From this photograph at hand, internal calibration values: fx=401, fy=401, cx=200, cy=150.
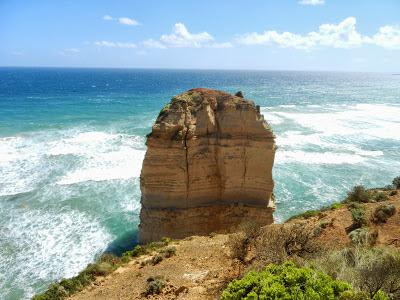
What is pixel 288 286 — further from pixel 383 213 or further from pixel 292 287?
pixel 383 213

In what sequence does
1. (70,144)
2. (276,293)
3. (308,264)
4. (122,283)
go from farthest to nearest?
(70,144) → (122,283) → (308,264) → (276,293)

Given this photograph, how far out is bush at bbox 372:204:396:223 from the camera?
1534 centimetres

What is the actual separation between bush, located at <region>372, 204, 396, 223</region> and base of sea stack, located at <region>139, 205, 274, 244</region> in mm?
5471

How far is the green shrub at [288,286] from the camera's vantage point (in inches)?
305

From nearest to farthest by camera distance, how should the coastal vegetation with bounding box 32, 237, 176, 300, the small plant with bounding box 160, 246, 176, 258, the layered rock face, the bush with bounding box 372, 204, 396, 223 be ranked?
1. the coastal vegetation with bounding box 32, 237, 176, 300
2. the small plant with bounding box 160, 246, 176, 258
3. the bush with bounding box 372, 204, 396, 223
4. the layered rock face

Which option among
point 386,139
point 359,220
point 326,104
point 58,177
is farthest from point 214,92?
point 326,104

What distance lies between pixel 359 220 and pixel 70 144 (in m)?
31.0

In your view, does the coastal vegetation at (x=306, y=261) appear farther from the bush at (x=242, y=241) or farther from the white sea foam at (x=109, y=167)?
the white sea foam at (x=109, y=167)

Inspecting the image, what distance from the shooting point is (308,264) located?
9.94 m

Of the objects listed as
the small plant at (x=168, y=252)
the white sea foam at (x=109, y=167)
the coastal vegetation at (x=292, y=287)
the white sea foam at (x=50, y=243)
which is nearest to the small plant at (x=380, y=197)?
the small plant at (x=168, y=252)

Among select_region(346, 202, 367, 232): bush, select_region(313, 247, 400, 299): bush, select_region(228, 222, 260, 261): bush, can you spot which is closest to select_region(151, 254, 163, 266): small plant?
select_region(228, 222, 260, 261): bush

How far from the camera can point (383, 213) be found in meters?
15.4

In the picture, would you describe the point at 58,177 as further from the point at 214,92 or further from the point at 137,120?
the point at 137,120

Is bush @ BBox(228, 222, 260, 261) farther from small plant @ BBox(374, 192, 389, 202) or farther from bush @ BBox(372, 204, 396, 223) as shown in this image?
small plant @ BBox(374, 192, 389, 202)
